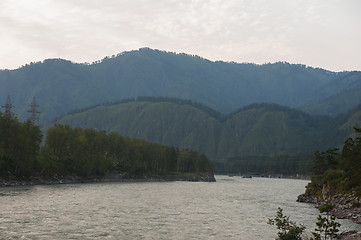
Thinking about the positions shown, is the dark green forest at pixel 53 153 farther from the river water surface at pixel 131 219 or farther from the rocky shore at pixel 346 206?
the rocky shore at pixel 346 206

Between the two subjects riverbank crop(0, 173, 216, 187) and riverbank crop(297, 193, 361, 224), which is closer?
riverbank crop(297, 193, 361, 224)

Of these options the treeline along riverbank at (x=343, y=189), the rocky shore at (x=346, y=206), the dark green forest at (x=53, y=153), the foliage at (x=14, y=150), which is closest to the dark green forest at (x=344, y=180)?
the treeline along riverbank at (x=343, y=189)

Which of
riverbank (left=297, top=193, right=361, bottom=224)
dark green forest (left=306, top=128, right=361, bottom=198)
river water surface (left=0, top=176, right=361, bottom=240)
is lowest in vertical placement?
river water surface (left=0, top=176, right=361, bottom=240)

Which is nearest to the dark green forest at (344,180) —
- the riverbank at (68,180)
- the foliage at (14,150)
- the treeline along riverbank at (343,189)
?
the treeline along riverbank at (343,189)

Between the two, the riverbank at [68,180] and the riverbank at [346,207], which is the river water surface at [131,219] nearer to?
the riverbank at [346,207]

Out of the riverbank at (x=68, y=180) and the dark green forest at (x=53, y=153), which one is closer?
the riverbank at (x=68, y=180)

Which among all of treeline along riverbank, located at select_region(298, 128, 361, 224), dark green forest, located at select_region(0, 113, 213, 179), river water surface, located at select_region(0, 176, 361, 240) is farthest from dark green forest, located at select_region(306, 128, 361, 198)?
dark green forest, located at select_region(0, 113, 213, 179)

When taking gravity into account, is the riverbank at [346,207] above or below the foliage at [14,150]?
below

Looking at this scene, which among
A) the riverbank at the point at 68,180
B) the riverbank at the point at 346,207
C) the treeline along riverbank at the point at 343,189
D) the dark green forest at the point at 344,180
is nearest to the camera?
the riverbank at the point at 346,207

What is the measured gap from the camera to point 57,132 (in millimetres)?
162875

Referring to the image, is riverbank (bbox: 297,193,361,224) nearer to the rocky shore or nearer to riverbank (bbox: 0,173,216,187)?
the rocky shore

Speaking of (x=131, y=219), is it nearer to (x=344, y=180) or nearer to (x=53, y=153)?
(x=344, y=180)

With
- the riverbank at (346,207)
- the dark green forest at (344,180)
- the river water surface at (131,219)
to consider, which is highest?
the dark green forest at (344,180)

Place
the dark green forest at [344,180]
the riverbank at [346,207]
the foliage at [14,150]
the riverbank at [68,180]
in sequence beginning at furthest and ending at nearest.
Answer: the foliage at [14,150] → the riverbank at [68,180] → the dark green forest at [344,180] → the riverbank at [346,207]
